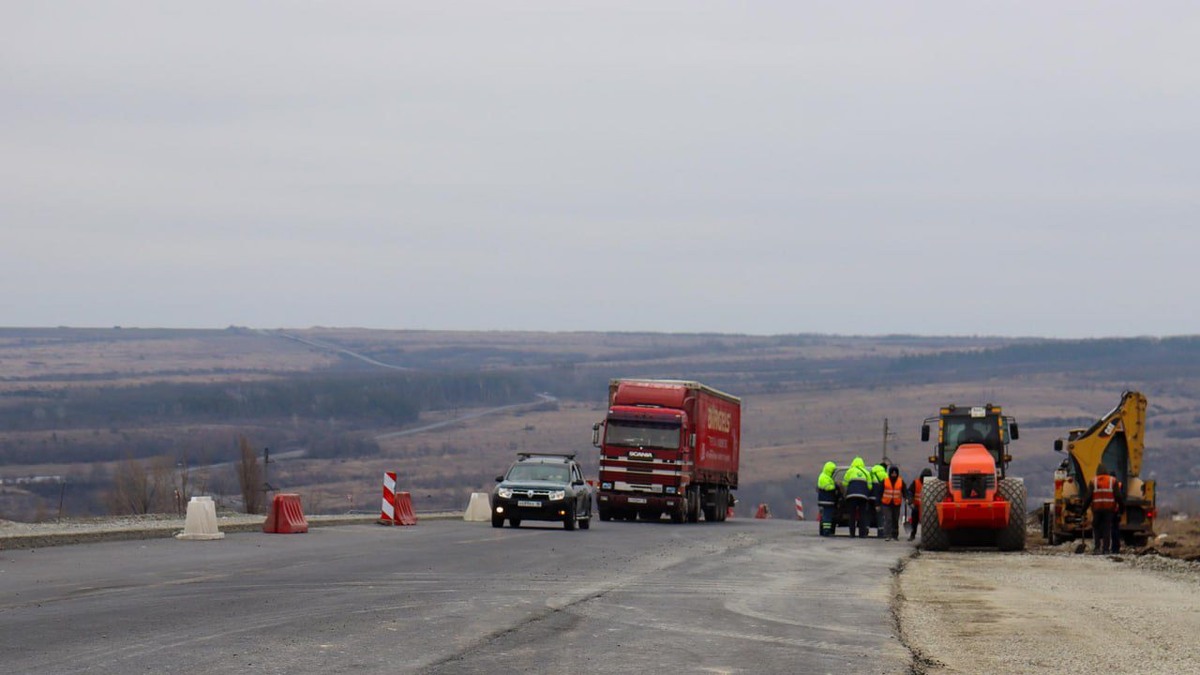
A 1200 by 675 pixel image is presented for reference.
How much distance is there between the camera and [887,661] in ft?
44.3

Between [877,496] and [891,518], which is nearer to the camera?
[891,518]

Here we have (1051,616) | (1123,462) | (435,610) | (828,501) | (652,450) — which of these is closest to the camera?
(435,610)

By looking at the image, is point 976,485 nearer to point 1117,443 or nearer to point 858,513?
point 1117,443

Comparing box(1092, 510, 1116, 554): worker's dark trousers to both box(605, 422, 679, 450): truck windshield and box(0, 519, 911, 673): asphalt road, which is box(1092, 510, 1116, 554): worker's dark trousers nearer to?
box(0, 519, 911, 673): asphalt road

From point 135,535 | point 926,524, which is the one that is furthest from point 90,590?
point 926,524

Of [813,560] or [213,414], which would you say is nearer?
[813,560]

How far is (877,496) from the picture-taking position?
3816 cm

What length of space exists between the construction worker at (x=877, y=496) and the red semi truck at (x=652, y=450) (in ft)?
29.8

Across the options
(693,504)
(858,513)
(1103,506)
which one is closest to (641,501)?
(693,504)

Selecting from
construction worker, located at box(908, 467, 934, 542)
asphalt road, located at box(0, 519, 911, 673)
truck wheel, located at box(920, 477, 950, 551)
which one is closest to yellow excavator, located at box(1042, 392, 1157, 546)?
truck wheel, located at box(920, 477, 950, 551)

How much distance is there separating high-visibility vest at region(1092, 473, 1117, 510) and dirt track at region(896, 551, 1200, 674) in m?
2.19

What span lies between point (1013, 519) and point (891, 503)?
5.88 metres

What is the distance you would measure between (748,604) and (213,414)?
589ft

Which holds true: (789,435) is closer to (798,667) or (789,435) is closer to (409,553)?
(409,553)
